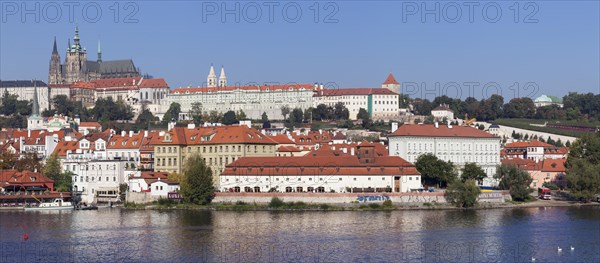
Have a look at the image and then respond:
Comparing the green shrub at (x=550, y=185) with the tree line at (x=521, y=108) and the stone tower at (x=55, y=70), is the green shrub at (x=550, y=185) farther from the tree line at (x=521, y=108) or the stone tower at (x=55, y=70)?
the stone tower at (x=55, y=70)

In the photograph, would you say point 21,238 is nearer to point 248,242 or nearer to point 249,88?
point 248,242

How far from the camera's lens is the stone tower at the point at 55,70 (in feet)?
585

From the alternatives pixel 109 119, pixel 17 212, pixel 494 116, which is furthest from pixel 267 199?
pixel 109 119

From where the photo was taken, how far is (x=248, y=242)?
3828 centimetres

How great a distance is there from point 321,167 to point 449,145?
14.0 meters

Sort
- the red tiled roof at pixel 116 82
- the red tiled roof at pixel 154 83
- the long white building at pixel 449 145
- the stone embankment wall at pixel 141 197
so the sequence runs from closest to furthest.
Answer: the stone embankment wall at pixel 141 197 → the long white building at pixel 449 145 → the red tiled roof at pixel 154 83 → the red tiled roof at pixel 116 82

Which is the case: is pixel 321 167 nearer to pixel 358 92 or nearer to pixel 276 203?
pixel 276 203

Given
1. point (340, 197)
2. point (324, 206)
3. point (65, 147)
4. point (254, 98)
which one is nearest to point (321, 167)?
point (340, 197)

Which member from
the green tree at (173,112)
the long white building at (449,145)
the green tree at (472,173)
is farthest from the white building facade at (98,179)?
the green tree at (173,112)

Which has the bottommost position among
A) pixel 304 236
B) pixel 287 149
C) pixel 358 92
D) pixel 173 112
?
pixel 304 236

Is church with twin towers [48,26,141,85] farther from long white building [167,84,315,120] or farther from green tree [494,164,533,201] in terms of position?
green tree [494,164,533,201]

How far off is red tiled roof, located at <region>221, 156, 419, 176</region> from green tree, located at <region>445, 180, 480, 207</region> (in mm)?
2792

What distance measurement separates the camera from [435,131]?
66.2m

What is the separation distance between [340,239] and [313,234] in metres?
1.78
